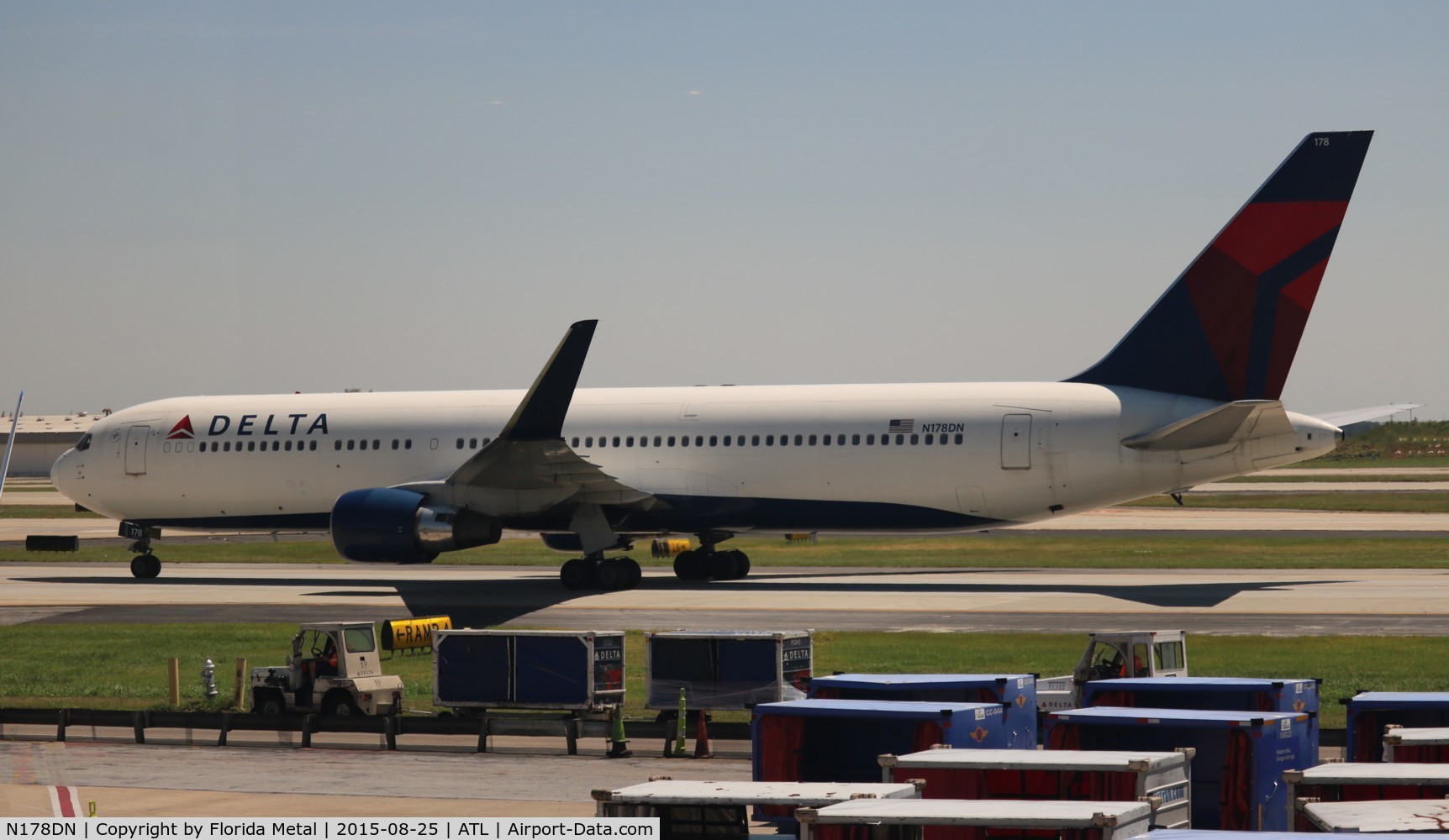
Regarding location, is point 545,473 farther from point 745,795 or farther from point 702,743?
point 745,795

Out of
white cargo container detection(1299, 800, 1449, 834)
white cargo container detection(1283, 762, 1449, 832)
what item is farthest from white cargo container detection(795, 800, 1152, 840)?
white cargo container detection(1283, 762, 1449, 832)

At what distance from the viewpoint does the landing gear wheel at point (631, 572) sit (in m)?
41.9

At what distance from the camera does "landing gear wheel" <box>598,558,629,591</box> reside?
41.9 meters

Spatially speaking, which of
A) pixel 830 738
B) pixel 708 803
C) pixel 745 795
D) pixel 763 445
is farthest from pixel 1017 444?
pixel 708 803

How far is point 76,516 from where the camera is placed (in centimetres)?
8825

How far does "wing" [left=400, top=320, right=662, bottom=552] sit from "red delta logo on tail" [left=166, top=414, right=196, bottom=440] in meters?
7.85

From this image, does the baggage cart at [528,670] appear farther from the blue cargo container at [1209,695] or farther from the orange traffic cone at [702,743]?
the blue cargo container at [1209,695]

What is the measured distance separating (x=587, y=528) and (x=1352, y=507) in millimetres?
45151

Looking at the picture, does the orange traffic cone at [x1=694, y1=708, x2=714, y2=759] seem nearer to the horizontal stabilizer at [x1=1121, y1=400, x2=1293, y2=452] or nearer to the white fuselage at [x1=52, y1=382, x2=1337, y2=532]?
the horizontal stabilizer at [x1=1121, y1=400, x2=1293, y2=452]

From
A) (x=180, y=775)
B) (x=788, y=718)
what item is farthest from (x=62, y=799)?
(x=788, y=718)

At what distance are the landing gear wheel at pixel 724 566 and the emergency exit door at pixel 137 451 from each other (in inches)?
643

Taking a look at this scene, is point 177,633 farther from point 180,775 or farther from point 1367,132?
point 1367,132

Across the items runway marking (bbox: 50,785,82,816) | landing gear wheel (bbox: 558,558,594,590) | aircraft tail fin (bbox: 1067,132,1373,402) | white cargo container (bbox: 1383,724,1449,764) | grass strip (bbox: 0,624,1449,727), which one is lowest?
runway marking (bbox: 50,785,82,816)

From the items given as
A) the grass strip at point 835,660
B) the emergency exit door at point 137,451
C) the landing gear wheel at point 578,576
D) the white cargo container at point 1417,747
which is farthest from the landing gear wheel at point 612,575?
the white cargo container at point 1417,747
